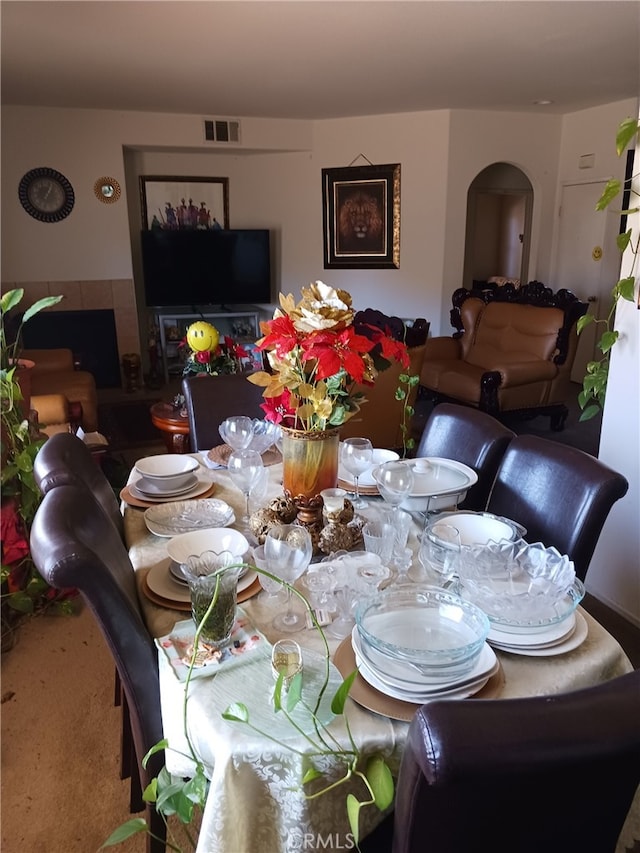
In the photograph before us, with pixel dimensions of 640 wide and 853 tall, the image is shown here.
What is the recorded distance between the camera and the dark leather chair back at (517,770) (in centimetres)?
70

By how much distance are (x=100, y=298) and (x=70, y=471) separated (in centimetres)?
464

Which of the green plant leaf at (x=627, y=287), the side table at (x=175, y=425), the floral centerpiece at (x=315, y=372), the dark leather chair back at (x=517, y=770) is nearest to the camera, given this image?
the dark leather chair back at (x=517, y=770)

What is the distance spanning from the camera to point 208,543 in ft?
4.65

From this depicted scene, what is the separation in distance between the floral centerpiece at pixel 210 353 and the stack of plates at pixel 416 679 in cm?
192

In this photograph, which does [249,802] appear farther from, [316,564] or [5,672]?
[5,672]

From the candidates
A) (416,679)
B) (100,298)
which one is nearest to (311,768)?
(416,679)

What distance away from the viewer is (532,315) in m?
4.72

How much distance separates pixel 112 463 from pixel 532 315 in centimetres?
324

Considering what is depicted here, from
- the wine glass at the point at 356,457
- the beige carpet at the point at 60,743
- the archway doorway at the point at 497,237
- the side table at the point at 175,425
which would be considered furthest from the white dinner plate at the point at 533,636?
the archway doorway at the point at 497,237

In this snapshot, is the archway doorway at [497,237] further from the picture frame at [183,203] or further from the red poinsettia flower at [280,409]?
the red poinsettia flower at [280,409]

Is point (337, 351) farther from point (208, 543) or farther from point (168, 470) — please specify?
point (168, 470)

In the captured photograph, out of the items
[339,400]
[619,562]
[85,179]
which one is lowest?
[619,562]

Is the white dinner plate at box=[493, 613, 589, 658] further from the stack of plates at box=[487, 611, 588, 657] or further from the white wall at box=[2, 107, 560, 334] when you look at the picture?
the white wall at box=[2, 107, 560, 334]

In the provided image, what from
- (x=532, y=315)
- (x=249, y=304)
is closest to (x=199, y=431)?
(x=532, y=315)
